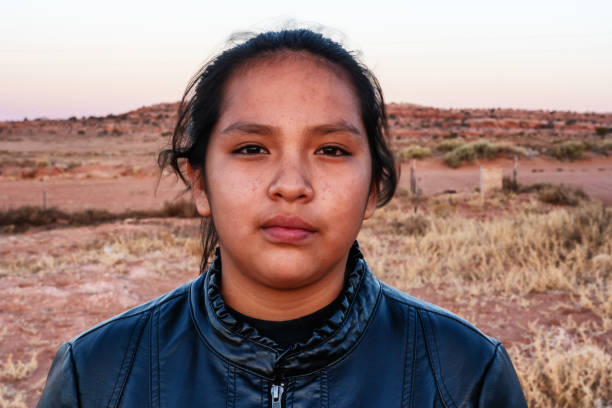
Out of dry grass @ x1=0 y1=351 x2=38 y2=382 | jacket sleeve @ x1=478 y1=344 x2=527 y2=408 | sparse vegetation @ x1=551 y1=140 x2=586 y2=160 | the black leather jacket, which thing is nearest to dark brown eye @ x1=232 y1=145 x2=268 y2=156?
the black leather jacket

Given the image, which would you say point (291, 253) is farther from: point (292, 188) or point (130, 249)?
point (130, 249)

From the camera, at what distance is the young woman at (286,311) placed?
126 cm

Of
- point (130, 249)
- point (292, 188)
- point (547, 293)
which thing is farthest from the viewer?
point (130, 249)

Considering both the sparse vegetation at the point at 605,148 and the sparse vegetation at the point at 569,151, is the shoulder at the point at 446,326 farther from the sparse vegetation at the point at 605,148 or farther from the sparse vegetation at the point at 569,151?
the sparse vegetation at the point at 605,148

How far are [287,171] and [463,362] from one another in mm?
700

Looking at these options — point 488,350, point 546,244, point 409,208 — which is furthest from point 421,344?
point 409,208

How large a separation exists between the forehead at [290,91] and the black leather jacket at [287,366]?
556 mm

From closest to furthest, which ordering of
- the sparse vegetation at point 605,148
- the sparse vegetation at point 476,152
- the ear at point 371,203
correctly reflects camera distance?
the ear at point 371,203
the sparse vegetation at point 476,152
the sparse vegetation at point 605,148

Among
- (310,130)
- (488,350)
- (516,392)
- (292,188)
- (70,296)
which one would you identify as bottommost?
(70,296)

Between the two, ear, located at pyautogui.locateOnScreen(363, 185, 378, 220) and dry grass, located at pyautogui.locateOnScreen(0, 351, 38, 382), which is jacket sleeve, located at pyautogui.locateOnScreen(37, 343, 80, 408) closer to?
ear, located at pyautogui.locateOnScreen(363, 185, 378, 220)

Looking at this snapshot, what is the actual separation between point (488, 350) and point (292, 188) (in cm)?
71

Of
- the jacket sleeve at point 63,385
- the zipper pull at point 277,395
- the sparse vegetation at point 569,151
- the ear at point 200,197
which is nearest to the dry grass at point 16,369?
the jacket sleeve at point 63,385

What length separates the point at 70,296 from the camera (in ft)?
18.4

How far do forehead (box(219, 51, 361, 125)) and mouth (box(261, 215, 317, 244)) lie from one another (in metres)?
0.29
